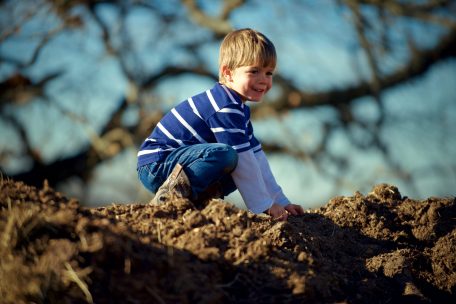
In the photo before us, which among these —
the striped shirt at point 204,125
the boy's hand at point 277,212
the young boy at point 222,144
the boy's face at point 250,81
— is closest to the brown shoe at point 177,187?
the young boy at point 222,144

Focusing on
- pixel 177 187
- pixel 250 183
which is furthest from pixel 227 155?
pixel 177 187

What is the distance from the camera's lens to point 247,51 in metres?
3.33

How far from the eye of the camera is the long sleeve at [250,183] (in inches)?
124

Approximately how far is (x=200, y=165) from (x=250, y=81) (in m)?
0.61

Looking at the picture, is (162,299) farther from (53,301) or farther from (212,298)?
(53,301)

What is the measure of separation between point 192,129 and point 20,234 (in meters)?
1.54

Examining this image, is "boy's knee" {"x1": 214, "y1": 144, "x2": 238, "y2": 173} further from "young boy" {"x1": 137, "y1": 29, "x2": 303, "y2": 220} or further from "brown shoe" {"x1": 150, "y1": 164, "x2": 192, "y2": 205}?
"brown shoe" {"x1": 150, "y1": 164, "x2": 192, "y2": 205}

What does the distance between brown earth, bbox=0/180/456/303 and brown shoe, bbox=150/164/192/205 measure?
11.3 inches

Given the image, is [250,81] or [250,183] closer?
→ [250,183]

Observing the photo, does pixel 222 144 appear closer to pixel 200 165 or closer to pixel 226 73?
pixel 200 165

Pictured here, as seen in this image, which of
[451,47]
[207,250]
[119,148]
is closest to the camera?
[207,250]

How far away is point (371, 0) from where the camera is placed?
9.16m

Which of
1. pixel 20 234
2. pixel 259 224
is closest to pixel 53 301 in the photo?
pixel 20 234

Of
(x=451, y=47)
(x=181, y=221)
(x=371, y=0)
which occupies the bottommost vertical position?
(x=181, y=221)
